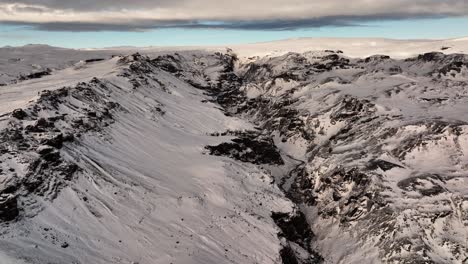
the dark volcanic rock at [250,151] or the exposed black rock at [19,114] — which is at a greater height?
the exposed black rock at [19,114]

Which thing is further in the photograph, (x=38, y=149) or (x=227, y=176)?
(x=227, y=176)

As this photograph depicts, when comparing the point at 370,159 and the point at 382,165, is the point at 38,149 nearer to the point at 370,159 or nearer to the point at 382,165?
the point at 382,165

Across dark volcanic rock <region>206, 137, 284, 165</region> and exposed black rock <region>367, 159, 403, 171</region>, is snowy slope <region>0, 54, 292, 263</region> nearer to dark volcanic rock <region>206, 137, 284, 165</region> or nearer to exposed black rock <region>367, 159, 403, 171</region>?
dark volcanic rock <region>206, 137, 284, 165</region>

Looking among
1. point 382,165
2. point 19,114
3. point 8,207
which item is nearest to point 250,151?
point 382,165

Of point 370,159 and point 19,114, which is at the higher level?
point 19,114

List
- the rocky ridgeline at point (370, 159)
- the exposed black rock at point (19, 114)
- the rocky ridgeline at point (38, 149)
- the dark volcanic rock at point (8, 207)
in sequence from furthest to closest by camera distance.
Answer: the rocky ridgeline at point (370, 159), the exposed black rock at point (19, 114), the rocky ridgeline at point (38, 149), the dark volcanic rock at point (8, 207)

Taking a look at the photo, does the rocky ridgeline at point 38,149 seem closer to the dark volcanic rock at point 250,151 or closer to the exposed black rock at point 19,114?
the exposed black rock at point 19,114

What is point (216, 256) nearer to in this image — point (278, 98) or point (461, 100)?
point (461, 100)

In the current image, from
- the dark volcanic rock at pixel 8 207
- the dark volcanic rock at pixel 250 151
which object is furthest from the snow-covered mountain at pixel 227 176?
the dark volcanic rock at pixel 250 151

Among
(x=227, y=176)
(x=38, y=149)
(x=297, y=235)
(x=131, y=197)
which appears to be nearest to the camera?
(x=38, y=149)
